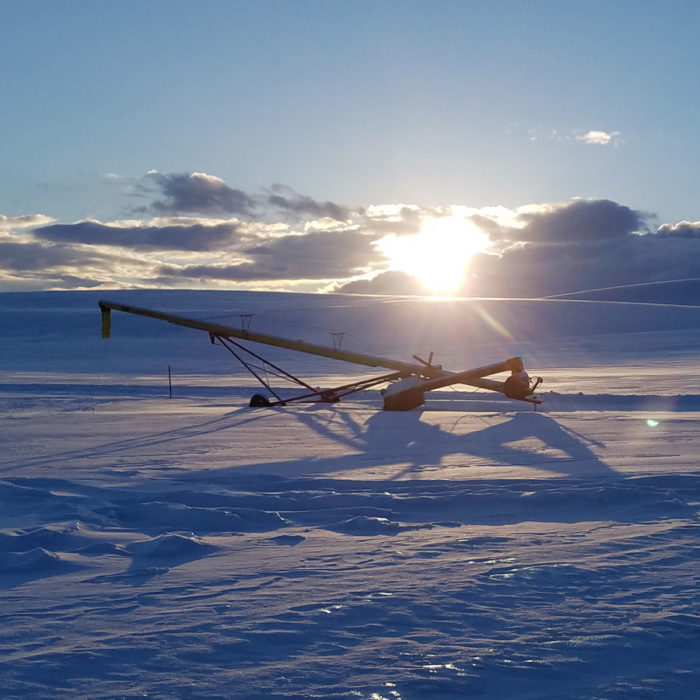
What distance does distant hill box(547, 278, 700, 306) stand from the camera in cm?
11696

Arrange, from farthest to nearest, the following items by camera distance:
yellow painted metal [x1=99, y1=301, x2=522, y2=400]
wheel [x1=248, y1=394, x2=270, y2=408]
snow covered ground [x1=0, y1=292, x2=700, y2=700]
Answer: yellow painted metal [x1=99, y1=301, x2=522, y2=400], wheel [x1=248, y1=394, x2=270, y2=408], snow covered ground [x1=0, y1=292, x2=700, y2=700]

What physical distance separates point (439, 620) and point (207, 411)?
13987 mm

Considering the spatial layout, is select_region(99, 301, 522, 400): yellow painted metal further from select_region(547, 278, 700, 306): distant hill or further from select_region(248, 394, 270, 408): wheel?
select_region(547, 278, 700, 306): distant hill

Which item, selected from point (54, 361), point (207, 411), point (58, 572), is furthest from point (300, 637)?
point (54, 361)

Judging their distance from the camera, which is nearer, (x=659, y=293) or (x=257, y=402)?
(x=257, y=402)

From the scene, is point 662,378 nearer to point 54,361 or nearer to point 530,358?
point 530,358

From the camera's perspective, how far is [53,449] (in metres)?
12.2

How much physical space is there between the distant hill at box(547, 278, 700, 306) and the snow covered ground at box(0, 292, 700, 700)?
107213 mm

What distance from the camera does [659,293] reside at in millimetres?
116625

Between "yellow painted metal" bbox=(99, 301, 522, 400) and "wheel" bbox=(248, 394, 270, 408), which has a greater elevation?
"yellow painted metal" bbox=(99, 301, 522, 400)

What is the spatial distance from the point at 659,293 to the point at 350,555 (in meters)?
119

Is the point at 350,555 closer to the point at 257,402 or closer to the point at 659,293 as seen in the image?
the point at 257,402

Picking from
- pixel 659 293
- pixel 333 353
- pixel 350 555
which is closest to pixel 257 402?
pixel 333 353

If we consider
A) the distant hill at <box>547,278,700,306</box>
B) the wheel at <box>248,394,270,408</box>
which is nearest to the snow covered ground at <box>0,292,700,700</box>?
the wheel at <box>248,394,270,408</box>
